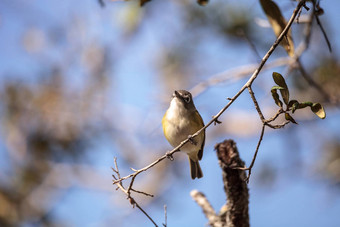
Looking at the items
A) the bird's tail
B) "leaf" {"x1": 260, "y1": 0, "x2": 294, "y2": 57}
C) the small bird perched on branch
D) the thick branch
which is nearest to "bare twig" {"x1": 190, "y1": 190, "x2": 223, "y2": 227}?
the thick branch

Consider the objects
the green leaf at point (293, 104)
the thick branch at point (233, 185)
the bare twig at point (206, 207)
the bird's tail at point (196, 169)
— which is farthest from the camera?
the bird's tail at point (196, 169)

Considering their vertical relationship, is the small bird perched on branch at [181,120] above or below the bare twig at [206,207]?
above

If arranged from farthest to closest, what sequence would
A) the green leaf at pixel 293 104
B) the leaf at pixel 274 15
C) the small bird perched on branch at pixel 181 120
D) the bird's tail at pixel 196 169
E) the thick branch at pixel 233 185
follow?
the bird's tail at pixel 196 169 < the small bird perched on branch at pixel 181 120 < the thick branch at pixel 233 185 < the leaf at pixel 274 15 < the green leaf at pixel 293 104

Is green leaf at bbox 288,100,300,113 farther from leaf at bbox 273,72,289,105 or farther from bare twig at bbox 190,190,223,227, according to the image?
bare twig at bbox 190,190,223,227

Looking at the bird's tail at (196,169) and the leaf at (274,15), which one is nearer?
the leaf at (274,15)

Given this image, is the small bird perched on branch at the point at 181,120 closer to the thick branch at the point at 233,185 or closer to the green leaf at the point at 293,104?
the thick branch at the point at 233,185

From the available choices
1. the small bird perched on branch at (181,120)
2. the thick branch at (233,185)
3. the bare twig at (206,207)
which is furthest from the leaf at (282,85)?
the small bird perched on branch at (181,120)

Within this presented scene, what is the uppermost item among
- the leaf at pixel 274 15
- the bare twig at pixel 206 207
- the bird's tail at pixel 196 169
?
the bird's tail at pixel 196 169

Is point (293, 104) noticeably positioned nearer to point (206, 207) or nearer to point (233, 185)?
point (233, 185)

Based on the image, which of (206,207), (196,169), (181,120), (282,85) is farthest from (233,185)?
(196,169)

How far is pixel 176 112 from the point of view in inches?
151

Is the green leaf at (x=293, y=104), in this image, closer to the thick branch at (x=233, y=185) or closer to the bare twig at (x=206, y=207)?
the thick branch at (x=233, y=185)

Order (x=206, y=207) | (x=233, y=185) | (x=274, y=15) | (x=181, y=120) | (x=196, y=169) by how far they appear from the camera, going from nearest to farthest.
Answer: (x=274, y=15)
(x=233, y=185)
(x=206, y=207)
(x=181, y=120)
(x=196, y=169)

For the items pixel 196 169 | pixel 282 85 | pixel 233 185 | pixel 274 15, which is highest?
pixel 196 169
